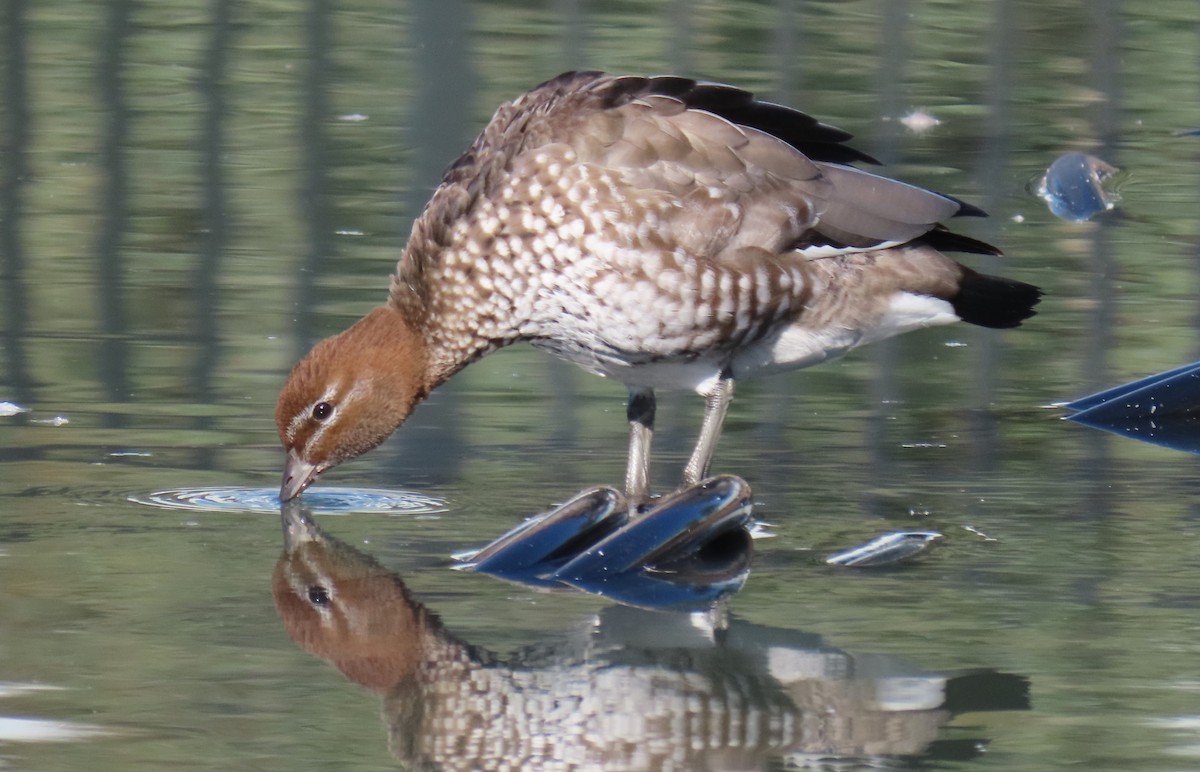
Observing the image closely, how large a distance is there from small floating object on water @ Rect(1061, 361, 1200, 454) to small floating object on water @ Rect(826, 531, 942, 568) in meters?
1.63

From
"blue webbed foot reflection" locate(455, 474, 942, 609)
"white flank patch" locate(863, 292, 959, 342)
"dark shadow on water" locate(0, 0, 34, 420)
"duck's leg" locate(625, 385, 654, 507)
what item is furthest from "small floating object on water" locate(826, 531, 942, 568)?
"dark shadow on water" locate(0, 0, 34, 420)

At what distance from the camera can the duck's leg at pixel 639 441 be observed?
7289 mm

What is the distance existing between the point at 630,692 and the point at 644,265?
2009 millimetres

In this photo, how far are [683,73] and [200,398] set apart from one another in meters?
5.44

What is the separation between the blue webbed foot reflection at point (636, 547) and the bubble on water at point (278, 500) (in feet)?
1.96

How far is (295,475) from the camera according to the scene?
7.16 metres

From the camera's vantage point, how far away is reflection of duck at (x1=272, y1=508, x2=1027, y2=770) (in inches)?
196

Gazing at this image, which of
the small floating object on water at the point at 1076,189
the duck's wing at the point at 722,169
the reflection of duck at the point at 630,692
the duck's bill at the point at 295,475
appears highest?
the duck's wing at the point at 722,169

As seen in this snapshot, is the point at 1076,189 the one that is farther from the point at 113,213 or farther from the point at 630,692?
the point at 630,692

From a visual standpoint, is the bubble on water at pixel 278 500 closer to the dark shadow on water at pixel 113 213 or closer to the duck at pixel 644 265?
the duck at pixel 644 265

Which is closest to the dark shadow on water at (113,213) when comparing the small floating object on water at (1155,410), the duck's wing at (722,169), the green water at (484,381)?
the green water at (484,381)

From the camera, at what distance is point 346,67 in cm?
1351

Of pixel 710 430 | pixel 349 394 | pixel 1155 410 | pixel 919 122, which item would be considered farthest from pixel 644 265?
pixel 919 122

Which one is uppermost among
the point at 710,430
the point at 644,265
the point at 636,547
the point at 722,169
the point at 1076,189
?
the point at 722,169
